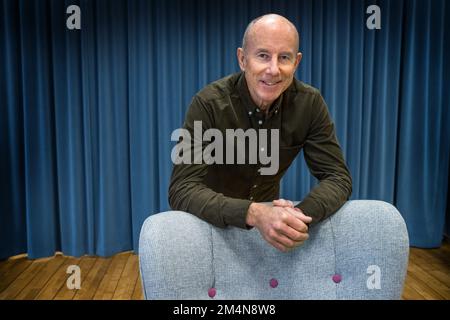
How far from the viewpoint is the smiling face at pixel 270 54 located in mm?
1242

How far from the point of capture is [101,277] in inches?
110

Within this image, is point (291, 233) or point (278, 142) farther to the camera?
point (278, 142)

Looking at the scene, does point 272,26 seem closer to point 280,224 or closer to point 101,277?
point 280,224

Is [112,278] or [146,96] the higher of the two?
[146,96]

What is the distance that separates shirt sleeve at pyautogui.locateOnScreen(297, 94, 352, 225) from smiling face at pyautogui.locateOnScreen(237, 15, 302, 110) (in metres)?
0.18

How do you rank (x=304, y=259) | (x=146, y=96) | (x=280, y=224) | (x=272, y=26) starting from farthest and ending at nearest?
(x=146, y=96) < (x=272, y=26) < (x=304, y=259) < (x=280, y=224)

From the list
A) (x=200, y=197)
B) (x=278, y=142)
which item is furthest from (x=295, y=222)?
(x=278, y=142)

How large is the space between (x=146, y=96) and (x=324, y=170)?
1.93m

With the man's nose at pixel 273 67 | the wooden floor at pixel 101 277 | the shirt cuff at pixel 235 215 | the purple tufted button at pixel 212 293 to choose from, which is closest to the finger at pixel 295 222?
the shirt cuff at pixel 235 215

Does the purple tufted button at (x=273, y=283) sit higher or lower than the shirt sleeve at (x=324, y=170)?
lower

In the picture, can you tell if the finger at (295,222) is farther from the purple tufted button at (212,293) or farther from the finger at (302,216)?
the purple tufted button at (212,293)

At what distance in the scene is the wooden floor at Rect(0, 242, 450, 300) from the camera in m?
2.54

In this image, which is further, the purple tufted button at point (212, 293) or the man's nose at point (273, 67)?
the man's nose at point (273, 67)

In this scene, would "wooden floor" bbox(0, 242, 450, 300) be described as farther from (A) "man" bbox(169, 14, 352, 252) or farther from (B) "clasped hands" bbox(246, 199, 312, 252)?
(B) "clasped hands" bbox(246, 199, 312, 252)
